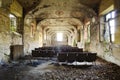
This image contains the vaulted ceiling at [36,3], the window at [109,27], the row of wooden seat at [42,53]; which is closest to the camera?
the window at [109,27]

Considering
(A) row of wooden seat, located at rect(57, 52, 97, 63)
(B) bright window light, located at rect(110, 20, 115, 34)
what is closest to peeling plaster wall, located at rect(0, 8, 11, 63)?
(A) row of wooden seat, located at rect(57, 52, 97, 63)

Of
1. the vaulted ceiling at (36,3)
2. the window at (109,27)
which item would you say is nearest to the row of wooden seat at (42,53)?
the window at (109,27)

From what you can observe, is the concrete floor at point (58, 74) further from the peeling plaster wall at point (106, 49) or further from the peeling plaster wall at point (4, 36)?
the peeling plaster wall at point (106, 49)

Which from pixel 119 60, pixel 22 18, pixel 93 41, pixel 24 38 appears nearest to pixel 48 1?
pixel 22 18

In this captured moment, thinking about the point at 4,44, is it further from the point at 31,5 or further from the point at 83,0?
the point at 83,0

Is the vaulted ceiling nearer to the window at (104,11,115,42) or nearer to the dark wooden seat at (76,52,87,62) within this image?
the window at (104,11,115,42)

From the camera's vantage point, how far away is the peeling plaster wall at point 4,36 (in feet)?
27.1

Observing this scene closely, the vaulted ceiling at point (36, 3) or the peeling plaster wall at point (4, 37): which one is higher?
the vaulted ceiling at point (36, 3)

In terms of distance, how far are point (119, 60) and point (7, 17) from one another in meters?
5.23

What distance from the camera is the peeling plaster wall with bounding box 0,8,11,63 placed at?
8273 mm

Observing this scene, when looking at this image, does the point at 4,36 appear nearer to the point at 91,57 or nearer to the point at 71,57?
the point at 71,57

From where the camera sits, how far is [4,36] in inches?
342

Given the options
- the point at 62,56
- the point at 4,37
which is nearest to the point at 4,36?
the point at 4,37

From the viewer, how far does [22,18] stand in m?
12.5
